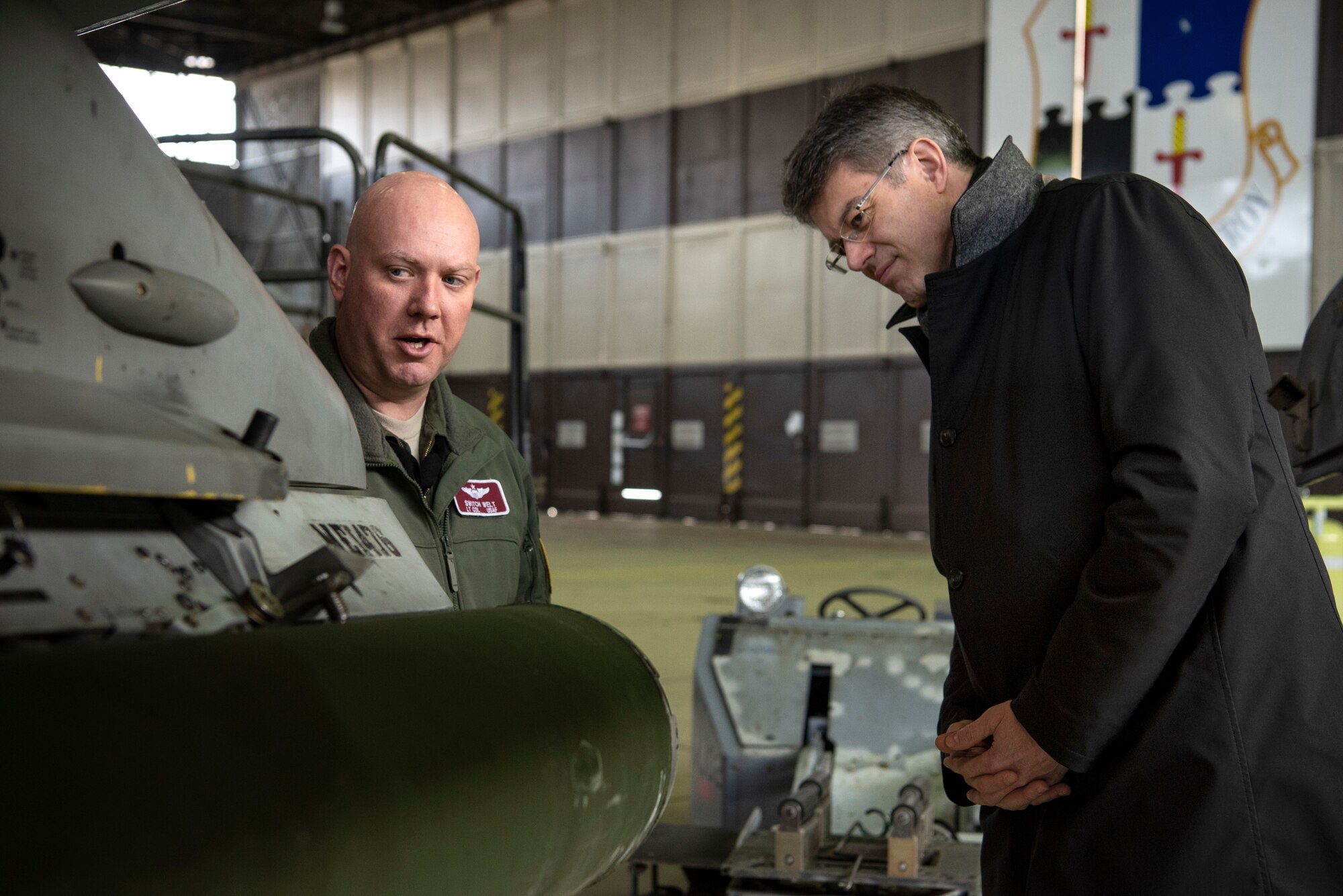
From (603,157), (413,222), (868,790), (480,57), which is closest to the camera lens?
(413,222)

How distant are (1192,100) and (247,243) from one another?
45.3 ft

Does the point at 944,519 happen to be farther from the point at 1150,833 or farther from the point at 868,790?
the point at 868,790

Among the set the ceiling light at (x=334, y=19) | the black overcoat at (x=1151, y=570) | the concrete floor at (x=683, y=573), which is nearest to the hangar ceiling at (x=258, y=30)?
the ceiling light at (x=334, y=19)

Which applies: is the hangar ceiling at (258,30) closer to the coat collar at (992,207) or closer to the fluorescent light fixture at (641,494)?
the fluorescent light fixture at (641,494)

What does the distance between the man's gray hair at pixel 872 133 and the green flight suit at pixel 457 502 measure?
714mm

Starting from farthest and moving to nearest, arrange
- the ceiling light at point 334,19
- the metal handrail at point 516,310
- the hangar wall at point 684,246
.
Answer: the ceiling light at point 334,19 < the hangar wall at point 684,246 < the metal handrail at point 516,310

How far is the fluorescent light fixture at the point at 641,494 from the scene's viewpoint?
47.0ft

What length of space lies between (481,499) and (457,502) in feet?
0.18

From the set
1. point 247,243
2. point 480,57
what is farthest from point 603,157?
point 247,243

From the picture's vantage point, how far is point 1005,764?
4.94 ft

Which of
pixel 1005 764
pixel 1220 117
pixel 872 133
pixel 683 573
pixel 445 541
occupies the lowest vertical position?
pixel 683 573

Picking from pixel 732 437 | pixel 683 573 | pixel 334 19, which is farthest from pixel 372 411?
pixel 334 19

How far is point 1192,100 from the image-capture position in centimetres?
989

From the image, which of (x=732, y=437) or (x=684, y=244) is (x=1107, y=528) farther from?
(x=684, y=244)
